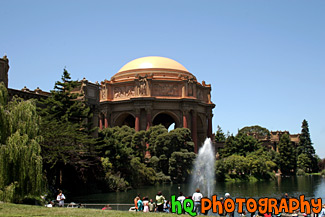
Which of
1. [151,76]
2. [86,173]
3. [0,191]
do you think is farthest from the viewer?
[151,76]

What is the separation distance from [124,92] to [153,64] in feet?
20.7

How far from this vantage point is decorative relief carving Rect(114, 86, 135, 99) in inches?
2472

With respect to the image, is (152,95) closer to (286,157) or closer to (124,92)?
(124,92)

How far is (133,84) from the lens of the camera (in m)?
62.6

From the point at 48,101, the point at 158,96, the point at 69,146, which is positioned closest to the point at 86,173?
the point at 69,146

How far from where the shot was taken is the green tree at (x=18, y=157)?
17.7 metres

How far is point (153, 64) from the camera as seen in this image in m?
64.4

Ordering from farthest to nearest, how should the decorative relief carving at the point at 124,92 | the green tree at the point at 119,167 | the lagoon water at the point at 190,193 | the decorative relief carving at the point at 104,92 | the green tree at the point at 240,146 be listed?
A: the decorative relief carving at the point at 104,92, the green tree at the point at 240,146, the decorative relief carving at the point at 124,92, the green tree at the point at 119,167, the lagoon water at the point at 190,193

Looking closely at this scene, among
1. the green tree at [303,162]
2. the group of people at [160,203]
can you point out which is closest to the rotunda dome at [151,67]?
the green tree at [303,162]

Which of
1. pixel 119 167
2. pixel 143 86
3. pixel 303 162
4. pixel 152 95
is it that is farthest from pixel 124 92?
pixel 303 162

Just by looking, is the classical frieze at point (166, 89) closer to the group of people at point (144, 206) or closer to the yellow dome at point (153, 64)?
the yellow dome at point (153, 64)

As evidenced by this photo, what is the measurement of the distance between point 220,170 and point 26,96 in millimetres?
29156

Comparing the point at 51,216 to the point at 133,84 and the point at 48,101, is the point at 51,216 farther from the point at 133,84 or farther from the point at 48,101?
the point at 133,84

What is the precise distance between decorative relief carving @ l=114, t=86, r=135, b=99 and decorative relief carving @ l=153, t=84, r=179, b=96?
370cm
